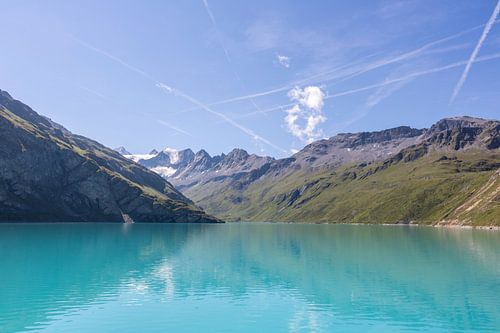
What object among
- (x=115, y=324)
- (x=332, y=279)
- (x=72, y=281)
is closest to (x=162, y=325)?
(x=115, y=324)

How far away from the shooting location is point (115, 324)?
39.3 meters

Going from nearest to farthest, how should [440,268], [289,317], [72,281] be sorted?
[289,317], [72,281], [440,268]

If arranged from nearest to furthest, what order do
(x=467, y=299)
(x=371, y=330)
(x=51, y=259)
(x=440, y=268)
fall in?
(x=371, y=330) < (x=467, y=299) < (x=440, y=268) < (x=51, y=259)

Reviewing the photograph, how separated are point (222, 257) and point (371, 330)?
62413 mm

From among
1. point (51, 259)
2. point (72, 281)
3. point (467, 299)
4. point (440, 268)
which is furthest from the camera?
point (51, 259)

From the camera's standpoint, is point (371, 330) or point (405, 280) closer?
point (371, 330)

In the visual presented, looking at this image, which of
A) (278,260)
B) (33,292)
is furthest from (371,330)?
(278,260)

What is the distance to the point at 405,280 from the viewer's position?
63656mm

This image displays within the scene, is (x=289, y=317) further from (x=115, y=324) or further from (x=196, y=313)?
(x=115, y=324)

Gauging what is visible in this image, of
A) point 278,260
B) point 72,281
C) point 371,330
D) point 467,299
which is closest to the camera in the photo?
point 371,330

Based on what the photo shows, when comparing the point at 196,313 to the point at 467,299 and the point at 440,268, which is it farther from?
the point at 440,268

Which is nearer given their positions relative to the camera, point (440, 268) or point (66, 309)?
point (66, 309)

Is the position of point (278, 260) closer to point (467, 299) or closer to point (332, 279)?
point (332, 279)

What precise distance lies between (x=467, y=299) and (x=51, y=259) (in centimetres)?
7971
